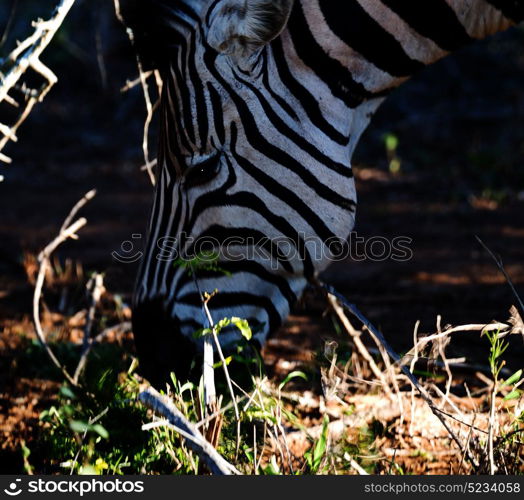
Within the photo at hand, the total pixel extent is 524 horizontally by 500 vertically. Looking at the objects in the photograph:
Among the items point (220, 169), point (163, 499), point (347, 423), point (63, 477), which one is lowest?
point (63, 477)

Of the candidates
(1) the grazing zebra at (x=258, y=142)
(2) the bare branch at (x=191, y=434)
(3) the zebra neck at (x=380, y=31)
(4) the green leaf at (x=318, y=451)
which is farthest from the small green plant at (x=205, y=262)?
(3) the zebra neck at (x=380, y=31)

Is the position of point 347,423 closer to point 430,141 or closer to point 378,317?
point 378,317

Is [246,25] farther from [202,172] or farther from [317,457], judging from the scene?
[317,457]

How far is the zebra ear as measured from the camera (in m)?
2.51

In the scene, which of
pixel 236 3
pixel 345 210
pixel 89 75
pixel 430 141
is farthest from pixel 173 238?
pixel 89 75

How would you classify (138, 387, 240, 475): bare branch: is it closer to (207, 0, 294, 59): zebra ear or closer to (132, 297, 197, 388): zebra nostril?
(132, 297, 197, 388): zebra nostril

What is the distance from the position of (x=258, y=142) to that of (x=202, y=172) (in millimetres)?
225

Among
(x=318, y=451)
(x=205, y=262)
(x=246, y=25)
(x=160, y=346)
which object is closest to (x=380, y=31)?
(x=246, y=25)

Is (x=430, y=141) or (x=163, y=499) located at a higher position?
(x=430, y=141)

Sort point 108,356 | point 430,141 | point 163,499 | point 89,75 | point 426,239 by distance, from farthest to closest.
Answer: point 89,75 < point 430,141 < point 426,239 < point 108,356 < point 163,499

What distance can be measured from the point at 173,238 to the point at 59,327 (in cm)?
155

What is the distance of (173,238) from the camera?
271 centimetres

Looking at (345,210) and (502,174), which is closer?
(345,210)

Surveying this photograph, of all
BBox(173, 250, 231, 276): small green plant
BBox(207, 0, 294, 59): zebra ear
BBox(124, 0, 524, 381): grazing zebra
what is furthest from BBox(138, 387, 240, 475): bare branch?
BBox(207, 0, 294, 59): zebra ear
